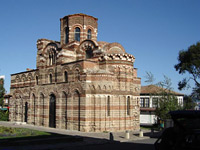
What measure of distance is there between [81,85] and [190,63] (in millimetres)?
18449

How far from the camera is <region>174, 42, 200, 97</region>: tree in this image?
3189cm

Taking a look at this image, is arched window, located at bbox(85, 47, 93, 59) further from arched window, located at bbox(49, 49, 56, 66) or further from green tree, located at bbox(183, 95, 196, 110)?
green tree, located at bbox(183, 95, 196, 110)

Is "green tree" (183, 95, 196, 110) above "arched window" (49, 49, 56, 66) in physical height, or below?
below

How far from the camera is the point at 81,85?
22.1 meters

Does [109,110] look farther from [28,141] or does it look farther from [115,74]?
[28,141]

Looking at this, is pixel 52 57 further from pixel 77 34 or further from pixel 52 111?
pixel 52 111

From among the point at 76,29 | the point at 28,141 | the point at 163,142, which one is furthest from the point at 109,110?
the point at 163,142

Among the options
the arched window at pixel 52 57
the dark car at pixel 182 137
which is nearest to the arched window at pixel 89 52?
the arched window at pixel 52 57

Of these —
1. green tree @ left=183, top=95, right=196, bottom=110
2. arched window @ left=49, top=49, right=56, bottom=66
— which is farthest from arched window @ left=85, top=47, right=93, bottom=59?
green tree @ left=183, top=95, right=196, bottom=110

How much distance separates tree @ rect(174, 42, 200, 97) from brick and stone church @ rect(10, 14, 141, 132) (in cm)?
1028

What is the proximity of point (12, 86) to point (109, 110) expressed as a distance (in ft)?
56.2

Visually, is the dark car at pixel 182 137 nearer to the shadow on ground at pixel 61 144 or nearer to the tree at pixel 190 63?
the shadow on ground at pixel 61 144

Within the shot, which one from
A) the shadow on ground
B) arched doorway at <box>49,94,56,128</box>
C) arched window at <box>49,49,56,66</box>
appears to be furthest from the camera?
arched window at <box>49,49,56,66</box>

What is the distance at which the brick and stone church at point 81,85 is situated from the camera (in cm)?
2178
